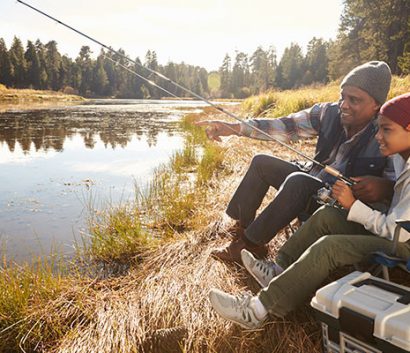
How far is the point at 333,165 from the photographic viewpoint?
2.55 m

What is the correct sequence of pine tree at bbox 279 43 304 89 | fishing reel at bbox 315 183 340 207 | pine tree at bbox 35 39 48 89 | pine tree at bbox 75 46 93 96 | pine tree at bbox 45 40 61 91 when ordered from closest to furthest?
fishing reel at bbox 315 183 340 207, pine tree at bbox 35 39 48 89, pine tree at bbox 45 40 61 91, pine tree at bbox 279 43 304 89, pine tree at bbox 75 46 93 96

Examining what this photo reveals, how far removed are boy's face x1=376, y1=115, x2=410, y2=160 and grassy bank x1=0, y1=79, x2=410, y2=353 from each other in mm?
1009

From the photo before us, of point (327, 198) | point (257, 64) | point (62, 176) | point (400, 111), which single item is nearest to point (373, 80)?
point (400, 111)

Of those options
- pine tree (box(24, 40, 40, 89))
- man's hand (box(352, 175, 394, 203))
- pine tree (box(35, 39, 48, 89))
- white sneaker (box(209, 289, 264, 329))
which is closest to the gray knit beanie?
man's hand (box(352, 175, 394, 203))

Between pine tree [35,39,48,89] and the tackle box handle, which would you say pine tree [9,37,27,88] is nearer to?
pine tree [35,39,48,89]

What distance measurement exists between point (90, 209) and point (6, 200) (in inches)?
53.8

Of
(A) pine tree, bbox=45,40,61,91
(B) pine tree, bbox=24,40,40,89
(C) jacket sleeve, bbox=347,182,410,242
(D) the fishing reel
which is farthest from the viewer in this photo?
(A) pine tree, bbox=45,40,61,91

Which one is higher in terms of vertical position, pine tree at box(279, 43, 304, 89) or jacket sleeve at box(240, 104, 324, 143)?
pine tree at box(279, 43, 304, 89)

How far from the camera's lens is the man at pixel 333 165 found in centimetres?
229

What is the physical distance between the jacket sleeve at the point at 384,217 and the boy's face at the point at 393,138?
0.73ft

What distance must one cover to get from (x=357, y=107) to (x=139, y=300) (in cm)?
194

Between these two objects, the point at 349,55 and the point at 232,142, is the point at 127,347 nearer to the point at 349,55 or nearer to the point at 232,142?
the point at 232,142

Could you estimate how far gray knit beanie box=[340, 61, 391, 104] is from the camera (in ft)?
7.57

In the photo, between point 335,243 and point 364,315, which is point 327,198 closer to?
point 335,243
